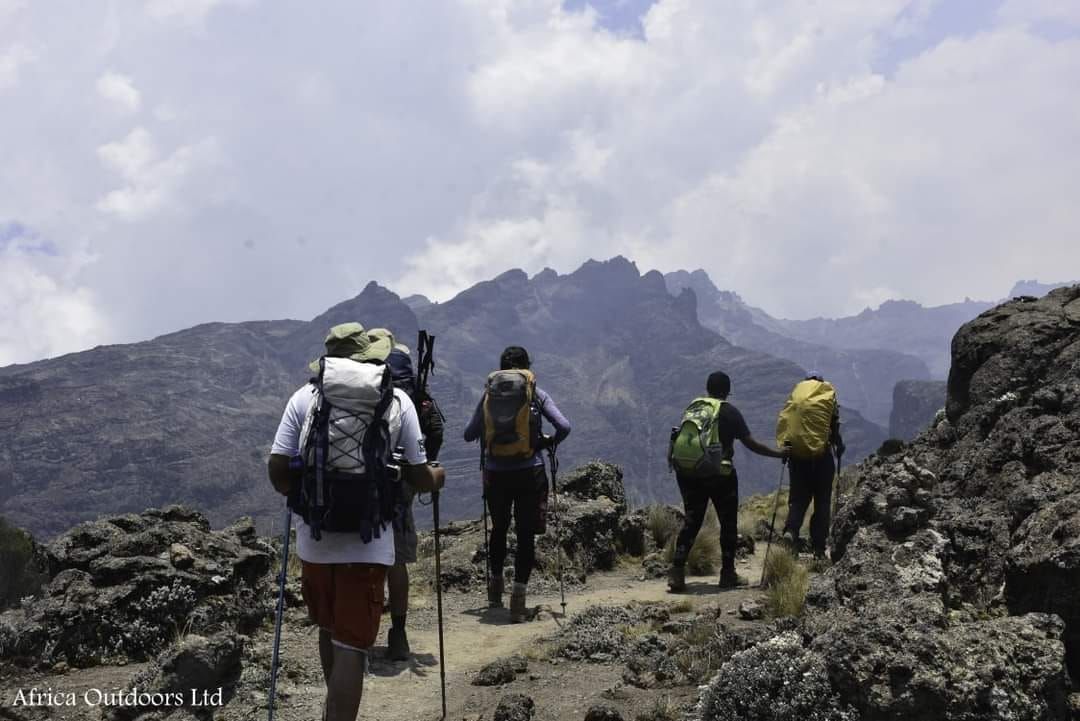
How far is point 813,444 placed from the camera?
10.0 metres

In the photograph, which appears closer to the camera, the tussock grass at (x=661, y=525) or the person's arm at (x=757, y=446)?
the person's arm at (x=757, y=446)

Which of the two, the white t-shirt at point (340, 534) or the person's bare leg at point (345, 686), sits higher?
the white t-shirt at point (340, 534)

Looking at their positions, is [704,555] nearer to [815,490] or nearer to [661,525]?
[815,490]

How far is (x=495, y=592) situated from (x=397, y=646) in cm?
232

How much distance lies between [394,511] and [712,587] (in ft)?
20.8

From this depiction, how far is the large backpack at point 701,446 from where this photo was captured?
9.30 m

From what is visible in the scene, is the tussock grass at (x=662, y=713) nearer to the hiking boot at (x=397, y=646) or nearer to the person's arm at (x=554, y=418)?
the hiking boot at (x=397, y=646)

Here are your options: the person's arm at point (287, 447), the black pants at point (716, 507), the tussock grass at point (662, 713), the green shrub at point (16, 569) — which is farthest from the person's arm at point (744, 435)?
the green shrub at point (16, 569)

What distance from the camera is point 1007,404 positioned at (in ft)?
24.7

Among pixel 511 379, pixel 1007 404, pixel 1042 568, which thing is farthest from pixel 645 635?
pixel 1007 404

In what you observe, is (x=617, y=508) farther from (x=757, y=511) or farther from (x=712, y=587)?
(x=757, y=511)

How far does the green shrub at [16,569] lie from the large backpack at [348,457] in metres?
9.92

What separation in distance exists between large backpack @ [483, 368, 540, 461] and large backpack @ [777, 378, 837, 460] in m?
3.56

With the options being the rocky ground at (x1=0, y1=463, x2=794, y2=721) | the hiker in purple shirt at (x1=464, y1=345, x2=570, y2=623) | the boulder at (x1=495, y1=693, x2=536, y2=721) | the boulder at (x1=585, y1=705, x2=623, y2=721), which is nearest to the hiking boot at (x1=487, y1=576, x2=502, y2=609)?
the rocky ground at (x1=0, y1=463, x2=794, y2=721)
